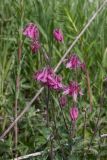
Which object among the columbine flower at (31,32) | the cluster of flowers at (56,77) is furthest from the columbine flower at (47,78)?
the columbine flower at (31,32)

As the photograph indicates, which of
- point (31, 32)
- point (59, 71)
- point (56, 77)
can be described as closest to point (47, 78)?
point (56, 77)

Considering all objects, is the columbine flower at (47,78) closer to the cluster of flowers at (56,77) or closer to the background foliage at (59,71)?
the cluster of flowers at (56,77)

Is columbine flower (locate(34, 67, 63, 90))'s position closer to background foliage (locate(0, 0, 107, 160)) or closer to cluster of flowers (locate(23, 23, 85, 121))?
cluster of flowers (locate(23, 23, 85, 121))

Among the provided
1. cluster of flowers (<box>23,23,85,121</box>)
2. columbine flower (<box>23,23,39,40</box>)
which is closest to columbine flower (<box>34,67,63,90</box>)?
cluster of flowers (<box>23,23,85,121</box>)

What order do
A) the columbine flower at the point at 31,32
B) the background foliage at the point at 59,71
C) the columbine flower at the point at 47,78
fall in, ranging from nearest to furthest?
1. the columbine flower at the point at 47,78
2. the columbine flower at the point at 31,32
3. the background foliage at the point at 59,71

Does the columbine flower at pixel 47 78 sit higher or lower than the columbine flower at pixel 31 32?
lower

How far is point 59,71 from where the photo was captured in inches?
85.7

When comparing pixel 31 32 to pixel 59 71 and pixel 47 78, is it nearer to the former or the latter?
pixel 47 78

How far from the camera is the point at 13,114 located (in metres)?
2.05

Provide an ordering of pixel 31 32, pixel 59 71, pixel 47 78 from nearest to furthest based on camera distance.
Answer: pixel 47 78 → pixel 31 32 → pixel 59 71

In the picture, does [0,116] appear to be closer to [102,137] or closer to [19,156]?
[19,156]

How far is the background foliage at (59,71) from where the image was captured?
1.89 metres

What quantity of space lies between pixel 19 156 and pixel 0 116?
0.77ft

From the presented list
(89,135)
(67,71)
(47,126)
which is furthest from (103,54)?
(47,126)
